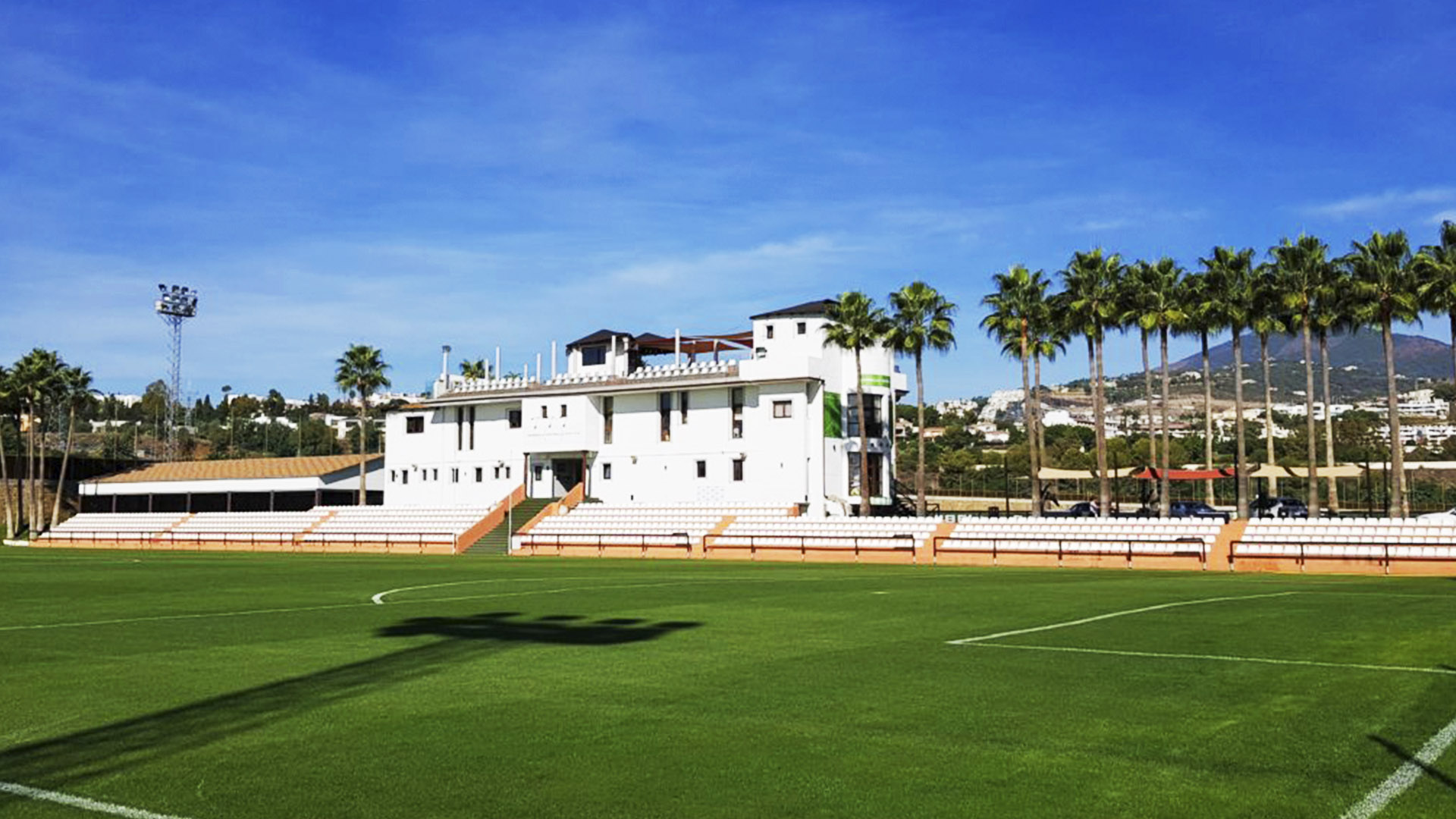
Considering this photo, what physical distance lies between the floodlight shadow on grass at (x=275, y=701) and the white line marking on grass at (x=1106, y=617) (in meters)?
4.57

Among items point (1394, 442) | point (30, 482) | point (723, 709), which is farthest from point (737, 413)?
point (30, 482)

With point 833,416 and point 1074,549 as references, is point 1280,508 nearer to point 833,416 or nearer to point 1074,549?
point 833,416

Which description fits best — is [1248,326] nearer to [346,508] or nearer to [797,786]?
[346,508]

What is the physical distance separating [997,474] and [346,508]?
77.2 m

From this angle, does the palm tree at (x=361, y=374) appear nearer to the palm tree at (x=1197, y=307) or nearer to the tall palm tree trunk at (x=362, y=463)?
the tall palm tree trunk at (x=362, y=463)

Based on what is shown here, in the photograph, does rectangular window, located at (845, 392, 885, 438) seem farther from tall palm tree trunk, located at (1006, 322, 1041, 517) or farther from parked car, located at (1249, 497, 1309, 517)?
parked car, located at (1249, 497, 1309, 517)

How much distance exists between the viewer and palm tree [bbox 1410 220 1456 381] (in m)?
51.2

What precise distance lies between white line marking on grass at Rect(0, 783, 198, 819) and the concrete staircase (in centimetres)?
4948

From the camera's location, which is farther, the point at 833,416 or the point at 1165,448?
the point at 833,416

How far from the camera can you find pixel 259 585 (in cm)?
2964

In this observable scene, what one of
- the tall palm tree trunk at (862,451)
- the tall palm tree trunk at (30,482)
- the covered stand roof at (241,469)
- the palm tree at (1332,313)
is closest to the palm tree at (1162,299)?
the palm tree at (1332,313)

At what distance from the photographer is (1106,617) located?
1950 cm

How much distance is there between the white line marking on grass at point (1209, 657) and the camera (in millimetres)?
12985

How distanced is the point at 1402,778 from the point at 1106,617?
11559mm
